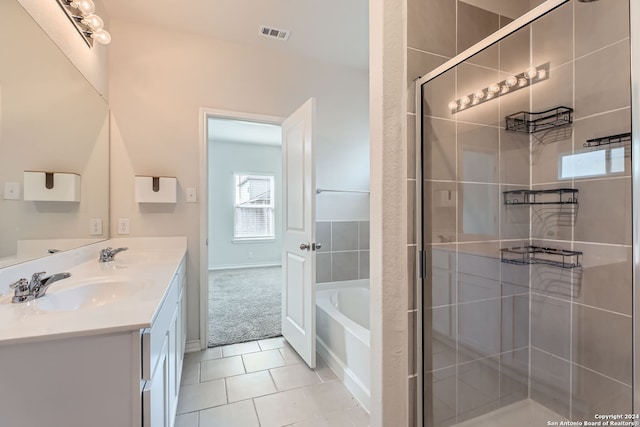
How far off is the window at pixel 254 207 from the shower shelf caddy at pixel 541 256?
16.4 ft

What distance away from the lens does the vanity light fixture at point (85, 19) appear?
153 centimetres

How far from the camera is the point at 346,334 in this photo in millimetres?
1913

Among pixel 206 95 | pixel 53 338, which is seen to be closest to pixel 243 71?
pixel 206 95

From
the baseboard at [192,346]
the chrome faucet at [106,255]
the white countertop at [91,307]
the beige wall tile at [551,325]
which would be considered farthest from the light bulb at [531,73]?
the baseboard at [192,346]

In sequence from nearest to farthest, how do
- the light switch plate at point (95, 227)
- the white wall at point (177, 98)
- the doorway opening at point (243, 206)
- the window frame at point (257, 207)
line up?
the light switch plate at point (95, 227)
the white wall at point (177, 98)
the doorway opening at point (243, 206)
the window frame at point (257, 207)

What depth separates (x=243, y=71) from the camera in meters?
2.49

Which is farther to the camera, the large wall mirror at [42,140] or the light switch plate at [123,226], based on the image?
the light switch plate at [123,226]

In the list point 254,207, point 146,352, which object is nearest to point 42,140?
point 146,352

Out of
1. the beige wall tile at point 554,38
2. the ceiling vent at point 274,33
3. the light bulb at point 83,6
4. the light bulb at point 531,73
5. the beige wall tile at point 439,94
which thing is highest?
the ceiling vent at point 274,33

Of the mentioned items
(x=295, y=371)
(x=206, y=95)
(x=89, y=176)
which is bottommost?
(x=295, y=371)

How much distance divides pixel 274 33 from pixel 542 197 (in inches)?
91.7

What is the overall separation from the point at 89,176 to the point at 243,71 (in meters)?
1.51

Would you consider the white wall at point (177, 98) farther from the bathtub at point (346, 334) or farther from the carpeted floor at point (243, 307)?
the bathtub at point (346, 334)

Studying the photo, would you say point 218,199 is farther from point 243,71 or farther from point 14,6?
point 14,6
